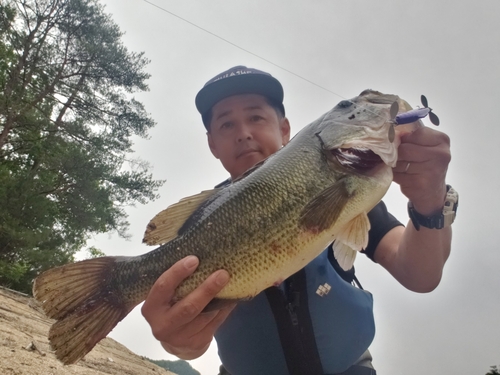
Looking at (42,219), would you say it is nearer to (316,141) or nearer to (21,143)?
(21,143)

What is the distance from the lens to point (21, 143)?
1170cm

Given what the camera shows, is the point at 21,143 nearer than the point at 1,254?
No

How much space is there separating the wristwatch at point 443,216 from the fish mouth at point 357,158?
40cm

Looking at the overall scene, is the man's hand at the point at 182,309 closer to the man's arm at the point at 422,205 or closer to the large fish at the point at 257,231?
the large fish at the point at 257,231

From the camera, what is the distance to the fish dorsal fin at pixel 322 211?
73.0 inches

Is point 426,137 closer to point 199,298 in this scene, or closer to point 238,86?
point 199,298

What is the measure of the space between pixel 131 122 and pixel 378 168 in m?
12.2

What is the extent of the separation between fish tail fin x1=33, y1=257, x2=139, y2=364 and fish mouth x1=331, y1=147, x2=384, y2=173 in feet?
4.68

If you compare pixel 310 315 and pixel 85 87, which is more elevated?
pixel 85 87

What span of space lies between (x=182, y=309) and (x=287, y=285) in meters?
0.93

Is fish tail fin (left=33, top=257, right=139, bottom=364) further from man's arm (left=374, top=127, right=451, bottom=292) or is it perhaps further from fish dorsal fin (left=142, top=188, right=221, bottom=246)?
man's arm (left=374, top=127, right=451, bottom=292)

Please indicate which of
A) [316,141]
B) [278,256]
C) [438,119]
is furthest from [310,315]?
[438,119]

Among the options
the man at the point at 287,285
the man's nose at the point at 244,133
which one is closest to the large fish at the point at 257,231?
the man at the point at 287,285

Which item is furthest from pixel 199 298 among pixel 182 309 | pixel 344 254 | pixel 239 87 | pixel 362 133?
pixel 239 87
